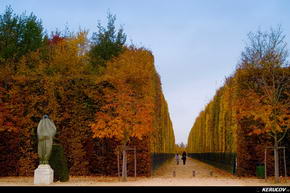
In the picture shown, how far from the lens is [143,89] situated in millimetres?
24375

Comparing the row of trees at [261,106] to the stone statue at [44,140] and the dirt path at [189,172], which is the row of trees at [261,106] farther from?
the stone statue at [44,140]

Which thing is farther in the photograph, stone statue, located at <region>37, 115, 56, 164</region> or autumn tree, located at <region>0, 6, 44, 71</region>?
autumn tree, located at <region>0, 6, 44, 71</region>

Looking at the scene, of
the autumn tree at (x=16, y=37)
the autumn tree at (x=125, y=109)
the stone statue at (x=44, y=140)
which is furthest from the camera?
the autumn tree at (x=16, y=37)

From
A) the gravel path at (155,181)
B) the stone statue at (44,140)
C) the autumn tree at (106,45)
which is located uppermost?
the autumn tree at (106,45)

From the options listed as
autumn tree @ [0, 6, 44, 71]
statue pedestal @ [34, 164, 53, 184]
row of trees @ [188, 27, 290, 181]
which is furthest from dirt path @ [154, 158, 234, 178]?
autumn tree @ [0, 6, 44, 71]

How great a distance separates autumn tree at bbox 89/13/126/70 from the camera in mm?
37312

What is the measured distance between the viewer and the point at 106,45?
37781 mm

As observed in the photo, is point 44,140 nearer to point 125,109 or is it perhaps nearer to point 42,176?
point 42,176

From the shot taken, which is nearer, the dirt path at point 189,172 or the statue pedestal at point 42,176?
the statue pedestal at point 42,176

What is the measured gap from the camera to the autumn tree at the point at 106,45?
122ft

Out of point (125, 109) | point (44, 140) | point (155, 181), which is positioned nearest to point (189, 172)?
point (155, 181)

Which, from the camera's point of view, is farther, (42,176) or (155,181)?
(155,181)

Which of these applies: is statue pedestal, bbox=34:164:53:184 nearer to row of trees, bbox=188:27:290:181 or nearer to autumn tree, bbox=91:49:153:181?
autumn tree, bbox=91:49:153:181

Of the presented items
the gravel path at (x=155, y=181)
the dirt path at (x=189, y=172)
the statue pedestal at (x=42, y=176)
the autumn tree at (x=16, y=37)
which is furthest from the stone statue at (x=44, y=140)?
the autumn tree at (x=16, y=37)
